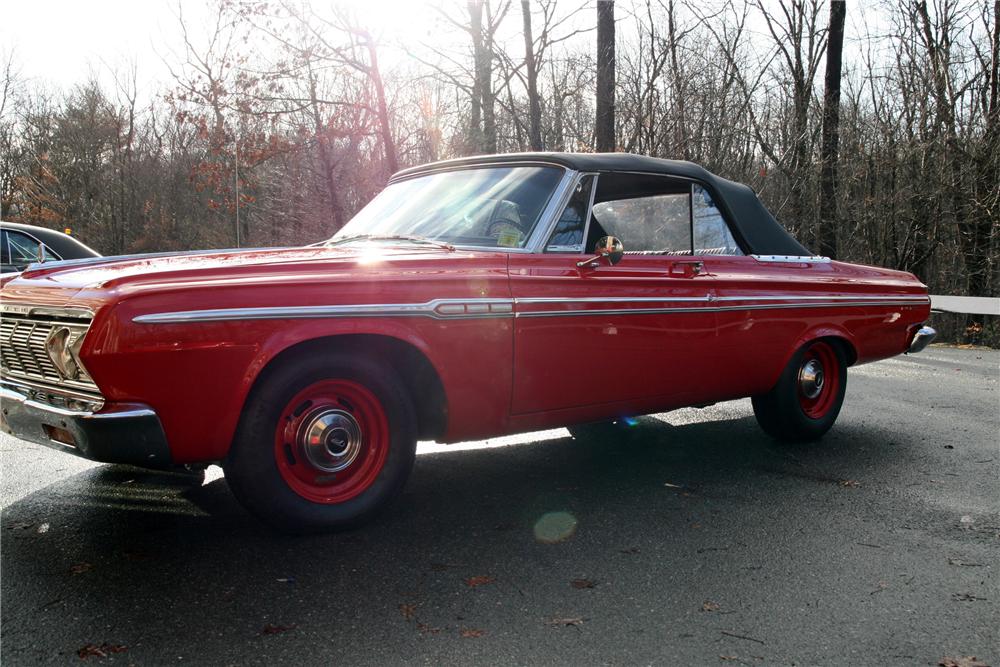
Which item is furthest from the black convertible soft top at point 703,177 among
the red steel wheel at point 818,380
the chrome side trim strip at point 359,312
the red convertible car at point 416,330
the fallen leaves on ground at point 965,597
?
the fallen leaves on ground at point 965,597

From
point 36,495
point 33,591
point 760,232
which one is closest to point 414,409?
point 33,591

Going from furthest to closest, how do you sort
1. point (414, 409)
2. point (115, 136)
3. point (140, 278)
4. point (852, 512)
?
point (115, 136) → point (852, 512) → point (414, 409) → point (140, 278)

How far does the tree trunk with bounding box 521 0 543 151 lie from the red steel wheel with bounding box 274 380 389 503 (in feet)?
48.1

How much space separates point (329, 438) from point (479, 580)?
0.86 m

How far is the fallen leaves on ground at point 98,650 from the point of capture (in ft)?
7.88

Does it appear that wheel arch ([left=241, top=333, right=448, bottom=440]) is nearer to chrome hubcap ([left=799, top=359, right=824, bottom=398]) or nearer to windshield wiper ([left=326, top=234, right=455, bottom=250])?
windshield wiper ([left=326, top=234, right=455, bottom=250])

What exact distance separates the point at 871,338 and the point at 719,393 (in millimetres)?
1681

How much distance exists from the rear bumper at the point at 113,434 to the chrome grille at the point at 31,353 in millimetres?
107

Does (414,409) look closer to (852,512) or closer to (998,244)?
(852,512)

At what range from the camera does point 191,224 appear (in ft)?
121

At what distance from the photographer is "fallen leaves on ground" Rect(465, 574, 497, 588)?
120 inches

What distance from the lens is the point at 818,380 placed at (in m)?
5.68

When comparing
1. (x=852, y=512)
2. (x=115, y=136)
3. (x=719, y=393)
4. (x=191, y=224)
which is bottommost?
(x=852, y=512)

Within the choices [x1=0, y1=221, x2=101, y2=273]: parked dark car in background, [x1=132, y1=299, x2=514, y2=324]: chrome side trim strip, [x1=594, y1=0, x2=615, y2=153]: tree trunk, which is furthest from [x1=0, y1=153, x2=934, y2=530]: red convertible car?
[x1=594, y1=0, x2=615, y2=153]: tree trunk
